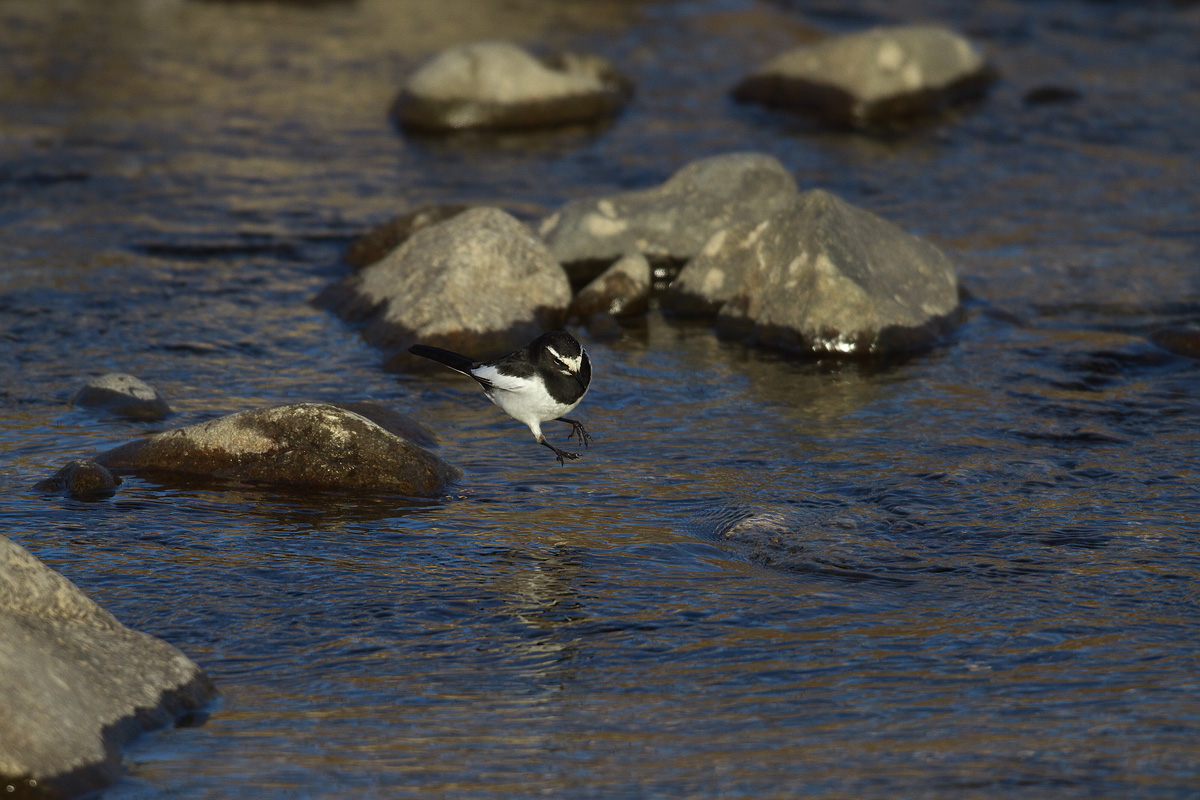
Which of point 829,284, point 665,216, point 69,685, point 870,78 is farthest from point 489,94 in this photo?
point 69,685

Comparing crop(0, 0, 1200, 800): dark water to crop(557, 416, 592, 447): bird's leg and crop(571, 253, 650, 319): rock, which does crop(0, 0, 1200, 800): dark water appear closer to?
crop(557, 416, 592, 447): bird's leg

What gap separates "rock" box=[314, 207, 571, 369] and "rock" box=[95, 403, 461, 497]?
1836 mm

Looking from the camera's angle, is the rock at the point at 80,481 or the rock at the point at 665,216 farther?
the rock at the point at 665,216

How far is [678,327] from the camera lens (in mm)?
9422

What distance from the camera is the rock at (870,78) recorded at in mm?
14672

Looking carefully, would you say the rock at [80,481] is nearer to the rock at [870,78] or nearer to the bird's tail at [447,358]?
the bird's tail at [447,358]

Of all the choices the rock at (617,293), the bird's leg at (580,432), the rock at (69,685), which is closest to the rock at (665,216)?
the rock at (617,293)

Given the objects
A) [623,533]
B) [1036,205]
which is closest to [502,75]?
[1036,205]

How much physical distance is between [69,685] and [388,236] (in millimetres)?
6542

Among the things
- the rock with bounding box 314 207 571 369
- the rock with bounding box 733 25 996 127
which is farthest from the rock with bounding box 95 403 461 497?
the rock with bounding box 733 25 996 127

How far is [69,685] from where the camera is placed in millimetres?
4215

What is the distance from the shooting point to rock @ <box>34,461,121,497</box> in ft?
20.6

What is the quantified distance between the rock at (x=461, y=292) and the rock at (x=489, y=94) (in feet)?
16.9

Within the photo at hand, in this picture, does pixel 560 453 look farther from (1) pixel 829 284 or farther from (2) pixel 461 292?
(1) pixel 829 284
